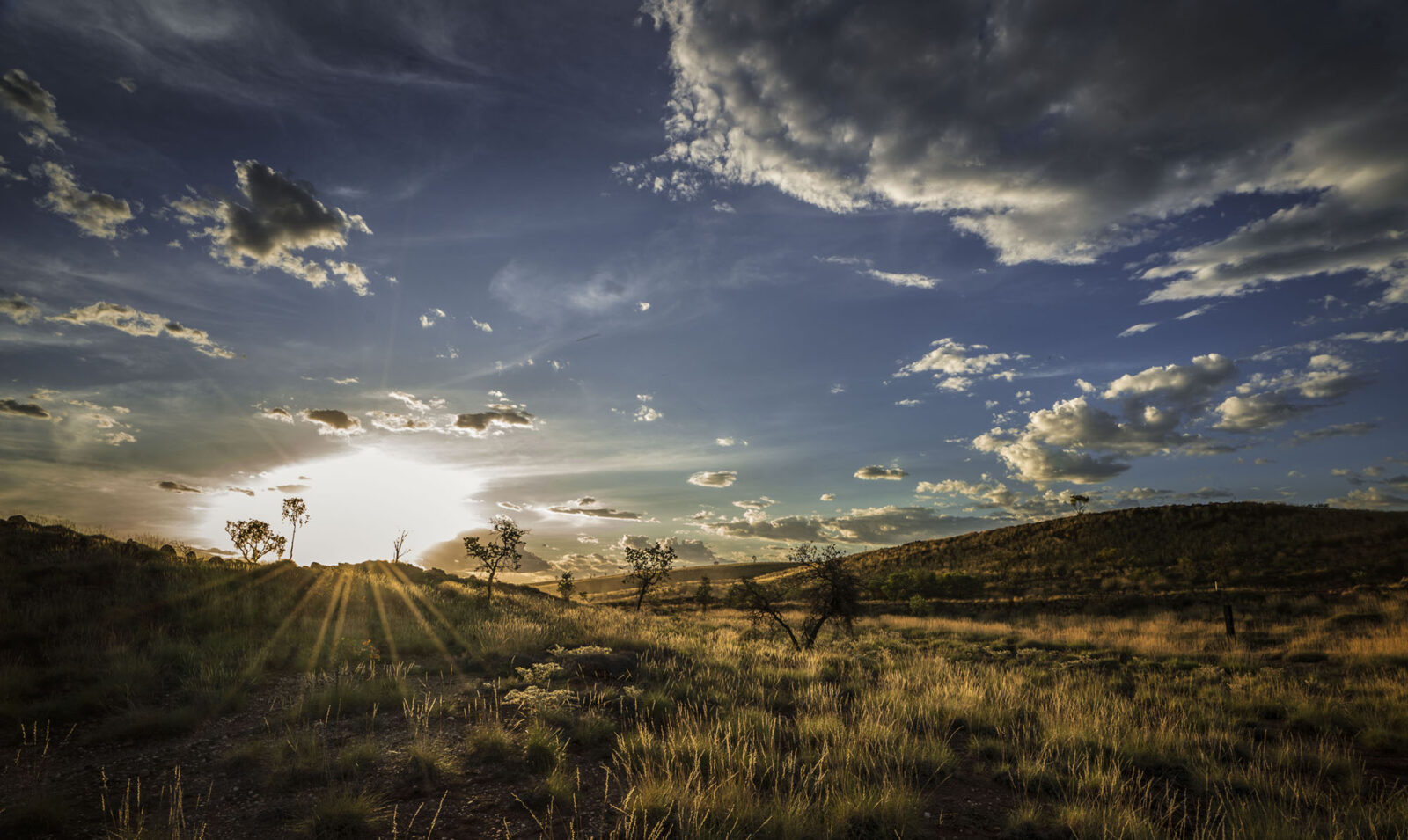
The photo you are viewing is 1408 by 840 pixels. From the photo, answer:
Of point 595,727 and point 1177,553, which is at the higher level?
point 1177,553

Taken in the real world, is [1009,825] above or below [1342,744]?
above

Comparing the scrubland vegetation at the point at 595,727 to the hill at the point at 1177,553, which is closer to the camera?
the scrubland vegetation at the point at 595,727

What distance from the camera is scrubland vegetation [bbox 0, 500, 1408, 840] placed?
19.5 feet

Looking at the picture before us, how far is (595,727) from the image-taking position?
338 inches

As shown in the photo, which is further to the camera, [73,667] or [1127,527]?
[1127,527]

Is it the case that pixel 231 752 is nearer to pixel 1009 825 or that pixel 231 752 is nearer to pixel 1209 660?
pixel 1009 825

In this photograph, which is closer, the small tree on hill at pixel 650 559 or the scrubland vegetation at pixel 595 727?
the scrubland vegetation at pixel 595 727

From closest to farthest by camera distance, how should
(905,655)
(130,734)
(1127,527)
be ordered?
(130,734) < (905,655) < (1127,527)

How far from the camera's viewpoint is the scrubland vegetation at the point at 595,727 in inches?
234

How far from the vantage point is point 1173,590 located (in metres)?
43.2

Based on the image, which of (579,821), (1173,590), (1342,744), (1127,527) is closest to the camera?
(579,821)

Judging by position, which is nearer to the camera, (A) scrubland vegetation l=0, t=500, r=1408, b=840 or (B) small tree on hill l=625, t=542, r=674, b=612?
(A) scrubland vegetation l=0, t=500, r=1408, b=840

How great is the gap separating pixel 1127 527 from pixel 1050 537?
855 centimetres

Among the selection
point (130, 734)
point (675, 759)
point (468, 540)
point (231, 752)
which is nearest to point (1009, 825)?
point (675, 759)
